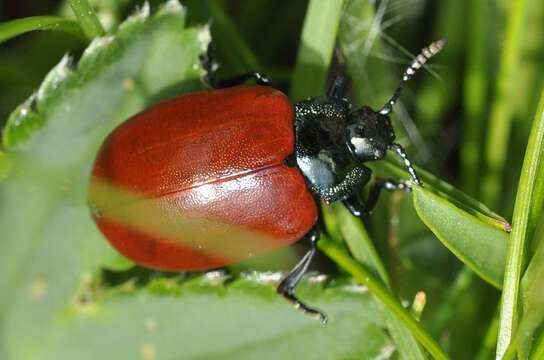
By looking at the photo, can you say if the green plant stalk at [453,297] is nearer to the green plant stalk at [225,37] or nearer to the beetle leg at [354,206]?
the beetle leg at [354,206]

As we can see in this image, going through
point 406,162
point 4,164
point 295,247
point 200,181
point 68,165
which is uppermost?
point 4,164

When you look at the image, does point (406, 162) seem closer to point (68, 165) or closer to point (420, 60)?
point (420, 60)

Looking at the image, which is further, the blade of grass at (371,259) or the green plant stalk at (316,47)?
the green plant stalk at (316,47)

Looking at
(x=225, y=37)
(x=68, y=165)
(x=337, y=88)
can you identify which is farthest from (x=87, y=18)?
(x=337, y=88)

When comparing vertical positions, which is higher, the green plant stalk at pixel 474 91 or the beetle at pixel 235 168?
the beetle at pixel 235 168

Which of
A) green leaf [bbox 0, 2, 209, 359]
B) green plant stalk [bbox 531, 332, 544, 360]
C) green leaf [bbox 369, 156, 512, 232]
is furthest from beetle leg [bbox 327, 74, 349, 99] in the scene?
green plant stalk [bbox 531, 332, 544, 360]

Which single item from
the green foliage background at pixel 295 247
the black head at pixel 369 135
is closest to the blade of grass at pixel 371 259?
the green foliage background at pixel 295 247

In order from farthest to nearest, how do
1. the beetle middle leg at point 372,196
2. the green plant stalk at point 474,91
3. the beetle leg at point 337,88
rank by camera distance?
the green plant stalk at point 474,91 < the beetle leg at point 337,88 < the beetle middle leg at point 372,196

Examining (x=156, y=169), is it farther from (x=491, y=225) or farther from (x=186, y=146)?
(x=491, y=225)
